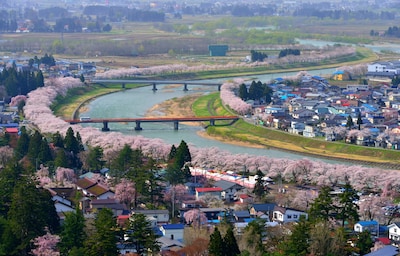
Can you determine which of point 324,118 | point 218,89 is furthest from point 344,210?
point 218,89

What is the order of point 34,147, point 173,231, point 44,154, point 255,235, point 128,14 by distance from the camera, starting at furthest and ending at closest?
1. point 128,14
2. point 34,147
3. point 44,154
4. point 173,231
5. point 255,235

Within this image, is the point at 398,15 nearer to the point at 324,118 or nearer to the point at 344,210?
the point at 324,118

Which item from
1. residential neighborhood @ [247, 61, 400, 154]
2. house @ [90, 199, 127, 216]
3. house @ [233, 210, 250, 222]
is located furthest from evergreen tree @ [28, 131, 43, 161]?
residential neighborhood @ [247, 61, 400, 154]

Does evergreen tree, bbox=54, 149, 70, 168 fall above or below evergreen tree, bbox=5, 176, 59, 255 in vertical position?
below

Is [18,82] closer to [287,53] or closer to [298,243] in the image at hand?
[287,53]

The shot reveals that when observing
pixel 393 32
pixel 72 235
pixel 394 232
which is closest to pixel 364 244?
pixel 394 232

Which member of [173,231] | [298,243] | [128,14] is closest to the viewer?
[298,243]

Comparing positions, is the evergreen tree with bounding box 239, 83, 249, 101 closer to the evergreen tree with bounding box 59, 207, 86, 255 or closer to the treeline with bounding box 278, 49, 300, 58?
the treeline with bounding box 278, 49, 300, 58
